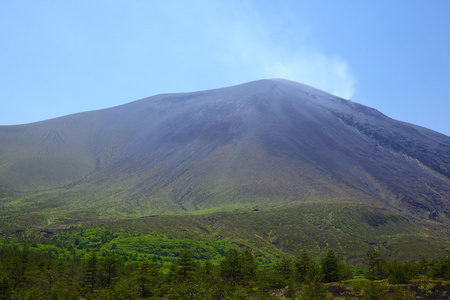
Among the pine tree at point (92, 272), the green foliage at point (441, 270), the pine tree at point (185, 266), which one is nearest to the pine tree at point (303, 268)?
the green foliage at point (441, 270)

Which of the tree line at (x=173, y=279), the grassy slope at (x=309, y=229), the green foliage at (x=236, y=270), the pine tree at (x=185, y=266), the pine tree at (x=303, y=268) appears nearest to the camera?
the tree line at (x=173, y=279)

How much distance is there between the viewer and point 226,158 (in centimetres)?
10494

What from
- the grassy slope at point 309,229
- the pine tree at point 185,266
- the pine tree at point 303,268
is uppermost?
the pine tree at point 185,266

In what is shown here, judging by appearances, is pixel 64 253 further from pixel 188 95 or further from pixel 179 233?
pixel 188 95

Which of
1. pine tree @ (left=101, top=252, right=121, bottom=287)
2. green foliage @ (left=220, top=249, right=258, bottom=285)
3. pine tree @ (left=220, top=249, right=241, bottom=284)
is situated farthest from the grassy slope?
pine tree @ (left=101, top=252, right=121, bottom=287)

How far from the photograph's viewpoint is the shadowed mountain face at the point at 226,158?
8262cm

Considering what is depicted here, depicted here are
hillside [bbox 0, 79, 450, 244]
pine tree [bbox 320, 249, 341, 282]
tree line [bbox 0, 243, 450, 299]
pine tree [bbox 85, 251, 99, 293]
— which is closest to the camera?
tree line [bbox 0, 243, 450, 299]

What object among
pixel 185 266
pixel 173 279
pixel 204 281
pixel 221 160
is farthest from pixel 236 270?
pixel 221 160

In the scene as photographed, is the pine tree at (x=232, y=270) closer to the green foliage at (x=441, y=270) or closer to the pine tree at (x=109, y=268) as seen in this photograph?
the pine tree at (x=109, y=268)

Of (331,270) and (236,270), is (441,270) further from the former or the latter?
(236,270)

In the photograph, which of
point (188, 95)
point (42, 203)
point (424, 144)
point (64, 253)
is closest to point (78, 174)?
point (42, 203)

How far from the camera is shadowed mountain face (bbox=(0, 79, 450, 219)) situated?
82625 millimetres

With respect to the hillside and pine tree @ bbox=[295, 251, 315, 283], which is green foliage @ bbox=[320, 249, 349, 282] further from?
the hillside

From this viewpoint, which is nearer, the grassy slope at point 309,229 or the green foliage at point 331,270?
the green foliage at point 331,270
